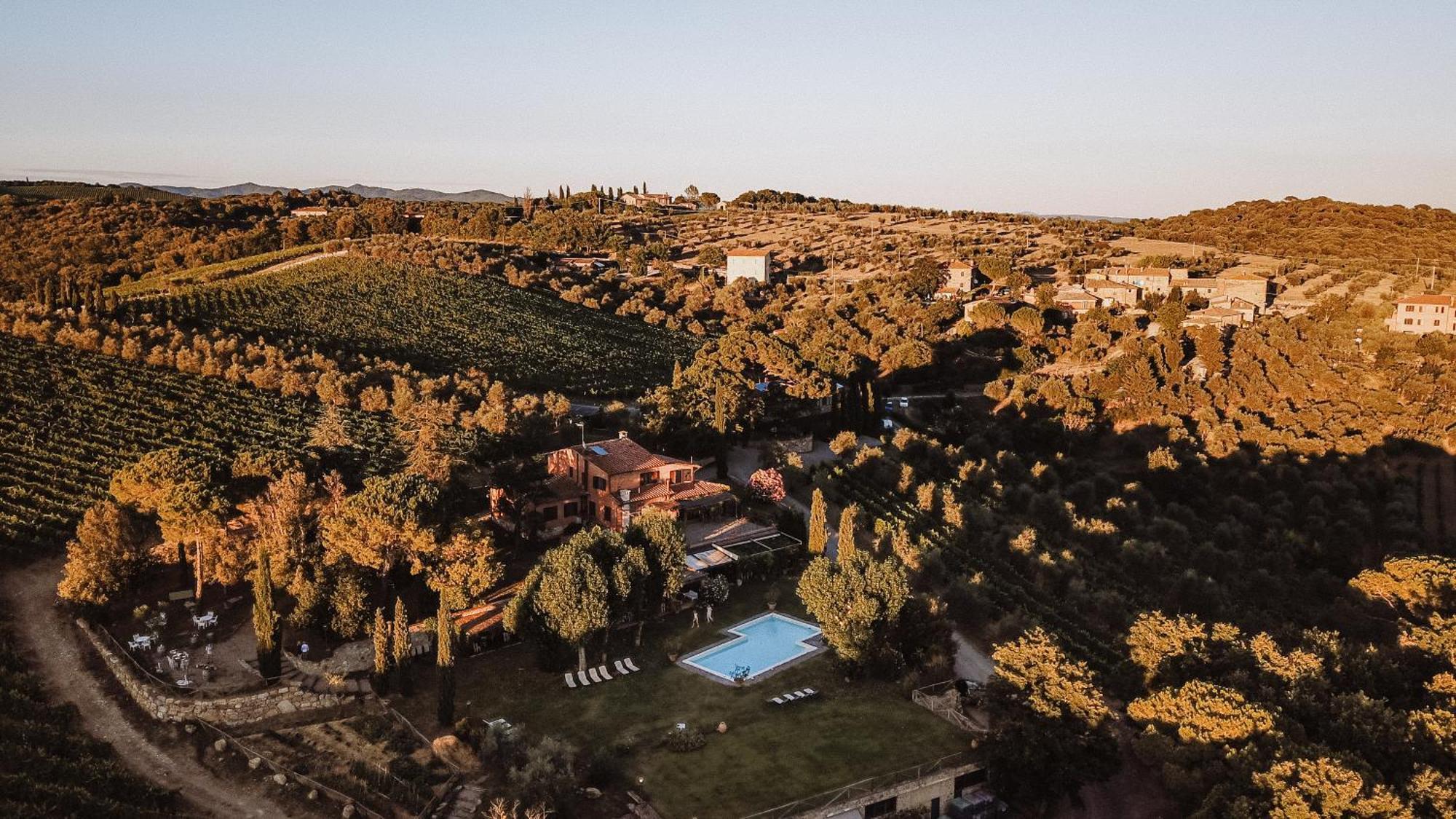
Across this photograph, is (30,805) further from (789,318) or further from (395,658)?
(789,318)

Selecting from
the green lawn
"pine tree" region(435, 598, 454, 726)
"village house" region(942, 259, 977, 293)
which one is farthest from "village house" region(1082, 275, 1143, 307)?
"pine tree" region(435, 598, 454, 726)

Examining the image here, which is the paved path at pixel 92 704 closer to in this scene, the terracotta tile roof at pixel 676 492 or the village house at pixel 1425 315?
the terracotta tile roof at pixel 676 492

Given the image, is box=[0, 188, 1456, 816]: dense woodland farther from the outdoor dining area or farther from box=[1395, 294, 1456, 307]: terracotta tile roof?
box=[1395, 294, 1456, 307]: terracotta tile roof

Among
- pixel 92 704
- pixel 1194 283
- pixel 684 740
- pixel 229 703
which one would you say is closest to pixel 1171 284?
pixel 1194 283

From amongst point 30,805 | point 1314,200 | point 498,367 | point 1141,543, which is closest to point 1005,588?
point 1141,543

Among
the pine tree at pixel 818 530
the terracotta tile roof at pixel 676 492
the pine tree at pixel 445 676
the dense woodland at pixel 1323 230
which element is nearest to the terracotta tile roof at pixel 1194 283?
the dense woodland at pixel 1323 230

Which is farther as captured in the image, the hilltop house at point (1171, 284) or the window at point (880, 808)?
the hilltop house at point (1171, 284)
